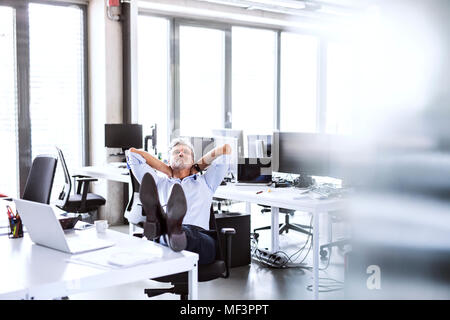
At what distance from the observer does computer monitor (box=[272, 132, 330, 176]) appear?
4227 mm

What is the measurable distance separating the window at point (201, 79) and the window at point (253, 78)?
29cm

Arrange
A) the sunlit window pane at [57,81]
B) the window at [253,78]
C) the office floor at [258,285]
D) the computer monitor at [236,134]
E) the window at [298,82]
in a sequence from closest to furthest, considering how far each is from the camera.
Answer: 1. the office floor at [258,285]
2. the computer monitor at [236,134]
3. the sunlit window pane at [57,81]
4. the window at [253,78]
5. the window at [298,82]

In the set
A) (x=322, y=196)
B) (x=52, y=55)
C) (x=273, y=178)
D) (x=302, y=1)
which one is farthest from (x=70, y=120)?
(x=322, y=196)

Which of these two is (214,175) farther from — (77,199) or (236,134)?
(77,199)

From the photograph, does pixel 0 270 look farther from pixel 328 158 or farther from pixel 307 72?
pixel 307 72

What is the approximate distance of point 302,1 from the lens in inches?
259

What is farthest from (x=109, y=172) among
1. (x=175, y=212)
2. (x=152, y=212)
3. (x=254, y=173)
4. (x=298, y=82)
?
(x=298, y=82)

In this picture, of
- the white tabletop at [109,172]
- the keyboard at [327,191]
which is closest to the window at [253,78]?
the white tabletop at [109,172]

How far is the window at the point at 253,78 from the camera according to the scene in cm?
799

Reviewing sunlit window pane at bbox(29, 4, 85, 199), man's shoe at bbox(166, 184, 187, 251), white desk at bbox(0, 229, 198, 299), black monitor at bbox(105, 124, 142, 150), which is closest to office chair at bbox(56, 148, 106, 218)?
black monitor at bbox(105, 124, 142, 150)

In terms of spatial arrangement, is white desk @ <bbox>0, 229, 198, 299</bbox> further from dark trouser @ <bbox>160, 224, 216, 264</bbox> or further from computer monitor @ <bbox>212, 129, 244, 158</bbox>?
computer monitor @ <bbox>212, 129, 244, 158</bbox>

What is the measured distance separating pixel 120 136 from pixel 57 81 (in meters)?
1.17

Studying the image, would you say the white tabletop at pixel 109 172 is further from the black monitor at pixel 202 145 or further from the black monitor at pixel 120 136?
the black monitor at pixel 202 145

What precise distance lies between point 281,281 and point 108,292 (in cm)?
139
